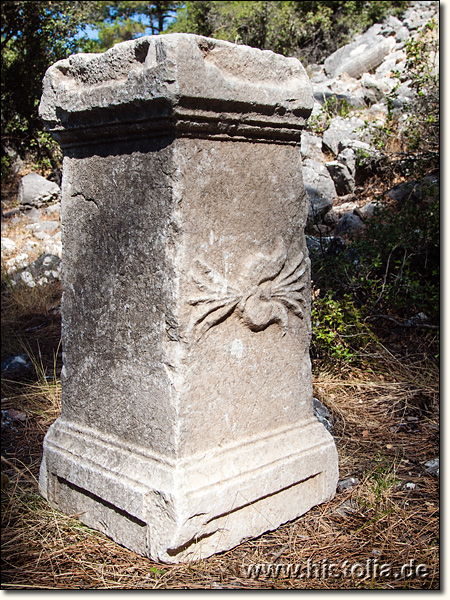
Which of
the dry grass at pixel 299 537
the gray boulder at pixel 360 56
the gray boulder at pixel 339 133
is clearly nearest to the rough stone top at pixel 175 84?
the dry grass at pixel 299 537

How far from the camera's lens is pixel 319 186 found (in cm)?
632

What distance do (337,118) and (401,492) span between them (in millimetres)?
5880

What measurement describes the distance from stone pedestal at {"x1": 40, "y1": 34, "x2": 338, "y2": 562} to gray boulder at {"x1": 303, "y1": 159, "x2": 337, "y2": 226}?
3.70 meters

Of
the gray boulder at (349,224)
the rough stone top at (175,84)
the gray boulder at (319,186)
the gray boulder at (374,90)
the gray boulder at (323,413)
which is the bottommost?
the gray boulder at (323,413)

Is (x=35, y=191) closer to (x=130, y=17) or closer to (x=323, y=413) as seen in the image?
(x=323, y=413)

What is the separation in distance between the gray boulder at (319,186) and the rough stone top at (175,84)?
3711 millimetres

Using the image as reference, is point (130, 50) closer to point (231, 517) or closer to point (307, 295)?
point (307, 295)

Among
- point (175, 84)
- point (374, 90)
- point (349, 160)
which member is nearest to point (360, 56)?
point (374, 90)

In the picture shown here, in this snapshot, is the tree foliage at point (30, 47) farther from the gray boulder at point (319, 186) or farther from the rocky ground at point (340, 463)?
the gray boulder at point (319, 186)

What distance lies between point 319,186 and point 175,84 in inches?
→ 187

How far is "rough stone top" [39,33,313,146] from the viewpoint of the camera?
178cm

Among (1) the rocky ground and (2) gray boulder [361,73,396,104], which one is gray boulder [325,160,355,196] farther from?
(2) gray boulder [361,73,396,104]
